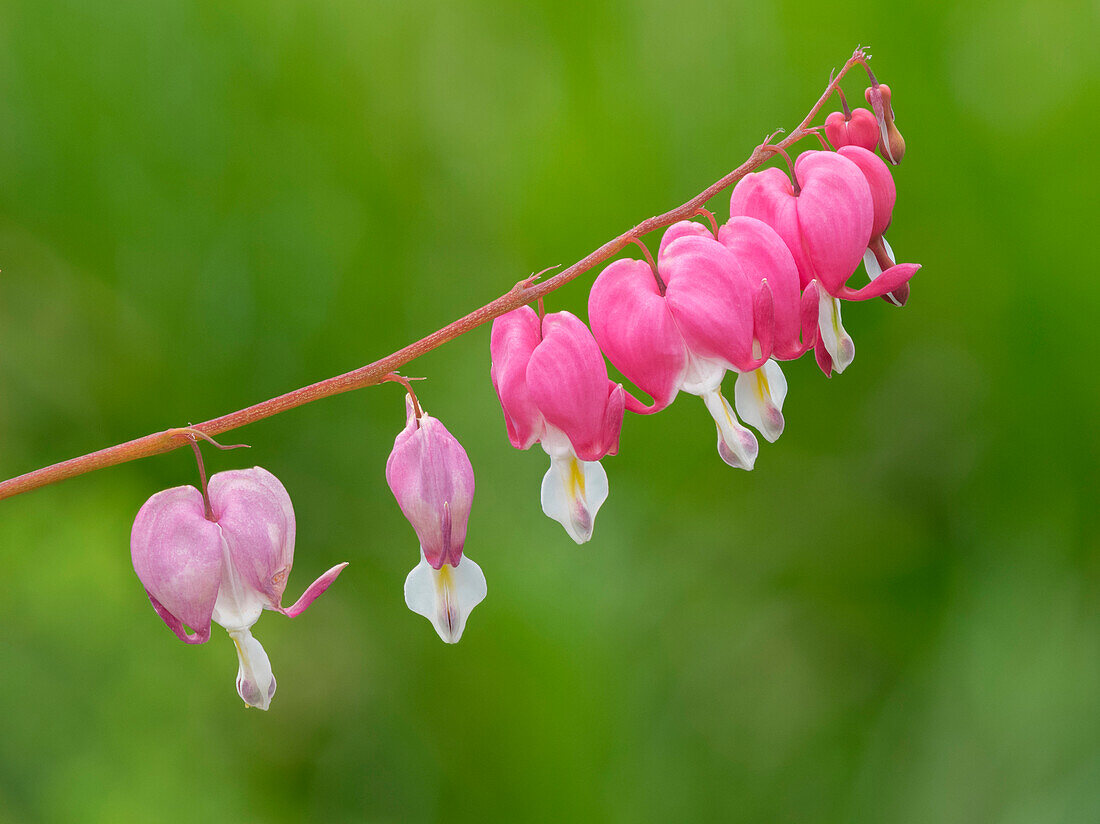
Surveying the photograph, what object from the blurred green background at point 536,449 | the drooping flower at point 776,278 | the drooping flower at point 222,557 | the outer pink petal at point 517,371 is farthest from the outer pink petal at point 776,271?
the blurred green background at point 536,449

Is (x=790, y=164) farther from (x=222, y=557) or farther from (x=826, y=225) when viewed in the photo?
(x=222, y=557)

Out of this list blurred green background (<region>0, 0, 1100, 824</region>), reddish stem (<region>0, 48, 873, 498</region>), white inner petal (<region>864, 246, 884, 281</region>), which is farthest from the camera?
blurred green background (<region>0, 0, 1100, 824</region>)

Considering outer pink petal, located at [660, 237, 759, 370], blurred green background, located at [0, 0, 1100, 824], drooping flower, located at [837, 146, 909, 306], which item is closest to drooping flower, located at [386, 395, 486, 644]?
outer pink petal, located at [660, 237, 759, 370]

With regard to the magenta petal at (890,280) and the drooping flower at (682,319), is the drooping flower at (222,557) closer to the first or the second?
the drooping flower at (682,319)

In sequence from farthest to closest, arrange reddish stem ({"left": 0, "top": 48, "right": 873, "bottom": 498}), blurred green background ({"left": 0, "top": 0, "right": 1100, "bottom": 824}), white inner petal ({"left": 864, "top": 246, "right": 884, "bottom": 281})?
blurred green background ({"left": 0, "top": 0, "right": 1100, "bottom": 824}) < white inner petal ({"left": 864, "top": 246, "right": 884, "bottom": 281}) < reddish stem ({"left": 0, "top": 48, "right": 873, "bottom": 498})

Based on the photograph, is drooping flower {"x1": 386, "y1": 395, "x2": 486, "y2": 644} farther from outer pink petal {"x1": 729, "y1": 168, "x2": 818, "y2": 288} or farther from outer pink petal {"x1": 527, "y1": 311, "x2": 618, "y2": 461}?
outer pink petal {"x1": 729, "y1": 168, "x2": 818, "y2": 288}

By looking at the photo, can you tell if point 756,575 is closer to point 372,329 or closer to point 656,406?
point 372,329
